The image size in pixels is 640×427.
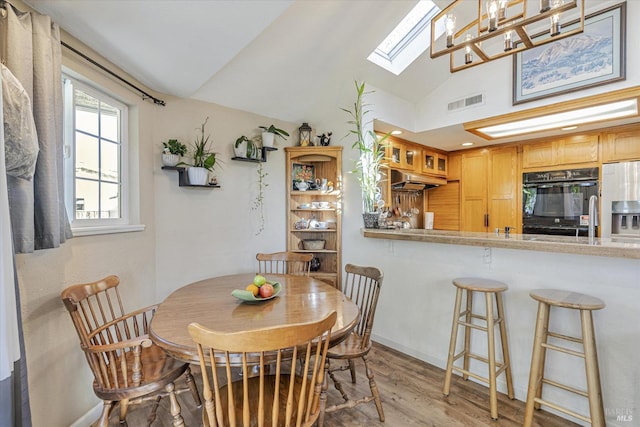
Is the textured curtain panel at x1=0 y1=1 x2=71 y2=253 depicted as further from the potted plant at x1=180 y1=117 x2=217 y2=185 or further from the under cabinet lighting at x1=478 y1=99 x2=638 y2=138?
the under cabinet lighting at x1=478 y1=99 x2=638 y2=138

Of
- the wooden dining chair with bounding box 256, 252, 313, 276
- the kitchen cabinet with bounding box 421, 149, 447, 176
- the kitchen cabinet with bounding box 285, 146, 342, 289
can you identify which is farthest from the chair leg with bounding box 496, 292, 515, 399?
the kitchen cabinet with bounding box 421, 149, 447, 176

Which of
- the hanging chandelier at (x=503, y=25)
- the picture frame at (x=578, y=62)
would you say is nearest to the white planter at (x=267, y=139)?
the hanging chandelier at (x=503, y=25)

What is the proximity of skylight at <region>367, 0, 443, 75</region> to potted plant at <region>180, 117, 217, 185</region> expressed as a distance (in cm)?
183

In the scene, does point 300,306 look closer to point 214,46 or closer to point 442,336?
point 442,336

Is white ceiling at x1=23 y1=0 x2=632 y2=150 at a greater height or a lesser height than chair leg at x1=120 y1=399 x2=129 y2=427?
greater

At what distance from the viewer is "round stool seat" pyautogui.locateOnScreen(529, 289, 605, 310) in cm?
157

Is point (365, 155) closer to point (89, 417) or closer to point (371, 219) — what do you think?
point (371, 219)

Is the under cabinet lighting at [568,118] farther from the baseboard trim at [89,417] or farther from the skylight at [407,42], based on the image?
the baseboard trim at [89,417]

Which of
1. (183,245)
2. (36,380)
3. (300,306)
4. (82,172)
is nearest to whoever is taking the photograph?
(36,380)

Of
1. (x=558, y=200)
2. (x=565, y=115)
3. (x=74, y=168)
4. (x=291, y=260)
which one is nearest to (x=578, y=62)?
(x=565, y=115)

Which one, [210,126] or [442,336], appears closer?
[442,336]

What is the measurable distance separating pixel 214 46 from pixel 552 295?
2.74 meters

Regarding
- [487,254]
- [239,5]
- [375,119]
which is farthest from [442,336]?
[239,5]

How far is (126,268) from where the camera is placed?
2.21 metres
